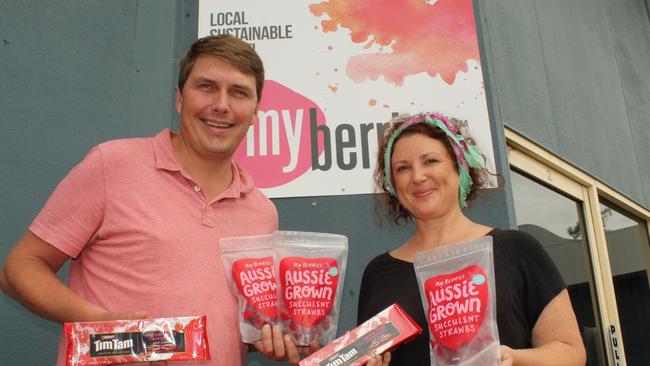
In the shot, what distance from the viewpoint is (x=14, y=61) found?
1.83 meters

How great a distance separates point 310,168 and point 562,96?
1.93m

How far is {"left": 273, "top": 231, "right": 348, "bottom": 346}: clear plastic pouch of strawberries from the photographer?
1102 millimetres

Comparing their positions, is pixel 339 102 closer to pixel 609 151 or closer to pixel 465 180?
pixel 465 180

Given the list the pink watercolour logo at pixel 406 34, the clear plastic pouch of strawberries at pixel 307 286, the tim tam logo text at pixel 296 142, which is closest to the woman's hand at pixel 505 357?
the clear plastic pouch of strawberries at pixel 307 286

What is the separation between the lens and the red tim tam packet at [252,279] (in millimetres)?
1121

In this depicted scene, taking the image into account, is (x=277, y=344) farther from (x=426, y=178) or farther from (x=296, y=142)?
(x=296, y=142)

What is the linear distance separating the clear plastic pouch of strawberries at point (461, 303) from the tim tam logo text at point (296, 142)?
1038mm

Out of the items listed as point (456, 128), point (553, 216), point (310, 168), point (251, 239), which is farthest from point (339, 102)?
point (553, 216)

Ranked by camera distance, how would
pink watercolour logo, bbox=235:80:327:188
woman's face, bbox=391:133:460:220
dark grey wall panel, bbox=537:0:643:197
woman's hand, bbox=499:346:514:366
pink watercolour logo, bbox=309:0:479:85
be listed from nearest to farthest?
1. woman's hand, bbox=499:346:514:366
2. woman's face, bbox=391:133:460:220
3. pink watercolour logo, bbox=235:80:327:188
4. pink watercolour logo, bbox=309:0:479:85
5. dark grey wall panel, bbox=537:0:643:197

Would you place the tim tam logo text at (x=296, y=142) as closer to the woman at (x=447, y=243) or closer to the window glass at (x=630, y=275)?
the woman at (x=447, y=243)

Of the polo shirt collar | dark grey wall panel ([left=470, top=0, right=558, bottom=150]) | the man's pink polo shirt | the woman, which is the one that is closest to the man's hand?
the man's pink polo shirt

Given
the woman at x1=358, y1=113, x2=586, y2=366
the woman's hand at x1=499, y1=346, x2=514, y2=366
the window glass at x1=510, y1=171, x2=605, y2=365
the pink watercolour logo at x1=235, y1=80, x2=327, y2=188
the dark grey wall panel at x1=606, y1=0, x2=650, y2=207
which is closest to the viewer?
the woman's hand at x1=499, y1=346, x2=514, y2=366

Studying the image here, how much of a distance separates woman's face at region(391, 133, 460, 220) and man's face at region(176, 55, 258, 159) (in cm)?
41

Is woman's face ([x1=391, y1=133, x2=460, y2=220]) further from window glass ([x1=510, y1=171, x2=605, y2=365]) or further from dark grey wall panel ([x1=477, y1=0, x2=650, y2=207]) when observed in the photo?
window glass ([x1=510, y1=171, x2=605, y2=365])
